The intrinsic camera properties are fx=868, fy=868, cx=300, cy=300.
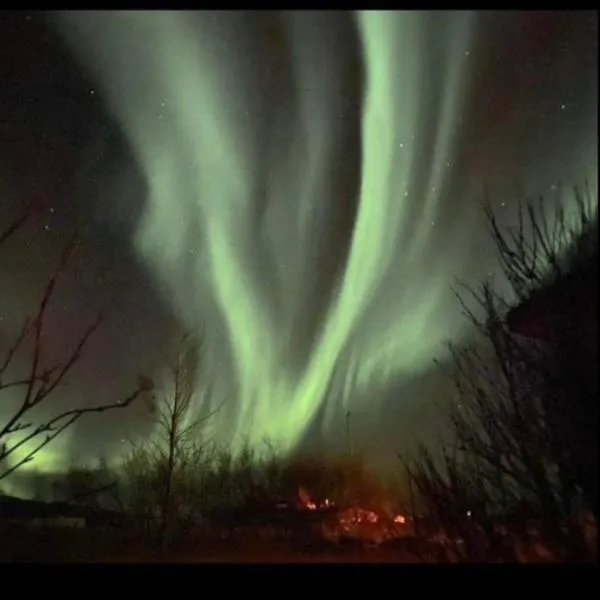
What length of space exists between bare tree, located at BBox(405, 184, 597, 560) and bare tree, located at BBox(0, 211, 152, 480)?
1.86ft

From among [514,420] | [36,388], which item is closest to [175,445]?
[36,388]

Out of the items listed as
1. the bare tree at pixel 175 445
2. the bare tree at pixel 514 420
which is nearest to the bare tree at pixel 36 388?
the bare tree at pixel 175 445

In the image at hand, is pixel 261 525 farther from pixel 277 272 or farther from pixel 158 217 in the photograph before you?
pixel 158 217

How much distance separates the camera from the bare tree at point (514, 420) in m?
1.42

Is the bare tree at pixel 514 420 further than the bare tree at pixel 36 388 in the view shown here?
No

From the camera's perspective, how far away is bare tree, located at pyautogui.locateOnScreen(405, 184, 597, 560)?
1.42 meters

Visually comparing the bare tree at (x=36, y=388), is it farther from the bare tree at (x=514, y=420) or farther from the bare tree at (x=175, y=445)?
the bare tree at (x=514, y=420)

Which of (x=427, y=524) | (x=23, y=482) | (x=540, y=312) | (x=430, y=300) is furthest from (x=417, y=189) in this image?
(x=23, y=482)

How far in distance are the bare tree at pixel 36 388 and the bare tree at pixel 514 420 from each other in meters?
0.57

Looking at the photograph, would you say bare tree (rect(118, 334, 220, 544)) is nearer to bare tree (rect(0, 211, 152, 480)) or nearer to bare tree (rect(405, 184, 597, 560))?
bare tree (rect(0, 211, 152, 480))

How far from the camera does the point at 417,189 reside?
1537 millimetres

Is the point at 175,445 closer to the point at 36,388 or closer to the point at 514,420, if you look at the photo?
the point at 36,388

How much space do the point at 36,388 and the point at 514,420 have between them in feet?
2.77

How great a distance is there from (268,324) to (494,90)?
570 millimetres
